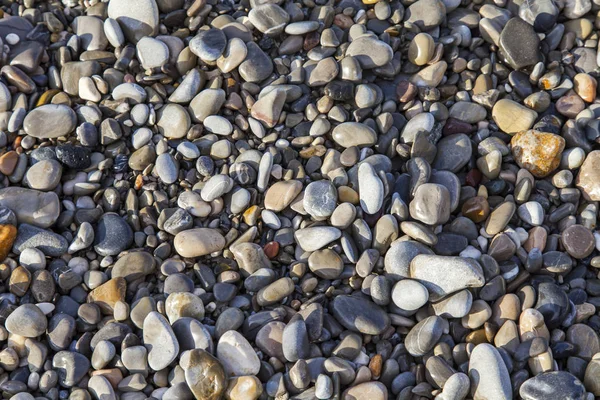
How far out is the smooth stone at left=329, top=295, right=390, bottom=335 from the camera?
1.73m

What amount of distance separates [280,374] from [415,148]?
0.86 meters

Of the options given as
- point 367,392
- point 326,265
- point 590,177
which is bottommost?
point 367,392

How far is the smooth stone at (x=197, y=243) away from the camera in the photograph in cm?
186

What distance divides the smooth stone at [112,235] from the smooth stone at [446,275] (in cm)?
90

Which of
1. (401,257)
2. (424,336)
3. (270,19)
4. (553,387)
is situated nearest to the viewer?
(553,387)

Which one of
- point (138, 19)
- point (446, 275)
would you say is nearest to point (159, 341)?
point (446, 275)

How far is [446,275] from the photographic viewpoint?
1754 millimetres

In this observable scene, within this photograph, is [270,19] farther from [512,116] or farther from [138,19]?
[512,116]

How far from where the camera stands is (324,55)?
2223mm

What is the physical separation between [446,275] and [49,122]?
140 cm

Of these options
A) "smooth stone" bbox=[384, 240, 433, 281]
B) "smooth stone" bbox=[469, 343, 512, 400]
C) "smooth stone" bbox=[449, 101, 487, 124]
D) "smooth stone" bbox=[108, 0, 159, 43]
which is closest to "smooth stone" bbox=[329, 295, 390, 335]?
"smooth stone" bbox=[384, 240, 433, 281]

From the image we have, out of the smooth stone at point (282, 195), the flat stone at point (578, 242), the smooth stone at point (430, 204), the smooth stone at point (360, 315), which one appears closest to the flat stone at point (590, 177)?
the flat stone at point (578, 242)

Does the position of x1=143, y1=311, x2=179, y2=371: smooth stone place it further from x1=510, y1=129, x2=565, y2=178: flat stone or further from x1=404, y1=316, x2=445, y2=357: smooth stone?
x1=510, y1=129, x2=565, y2=178: flat stone

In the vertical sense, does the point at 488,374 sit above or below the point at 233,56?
below
